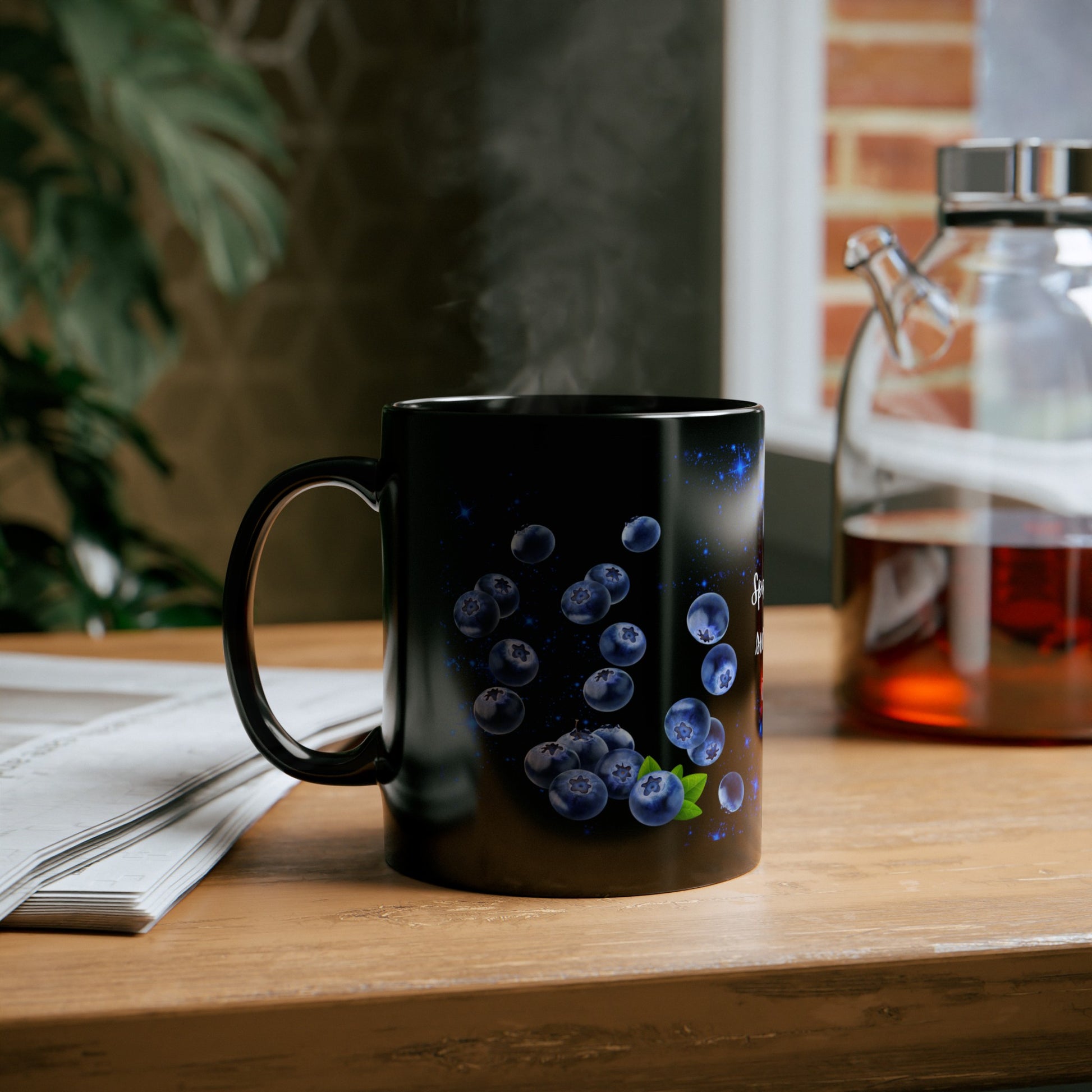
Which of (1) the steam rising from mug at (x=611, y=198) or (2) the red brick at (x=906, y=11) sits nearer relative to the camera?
(2) the red brick at (x=906, y=11)

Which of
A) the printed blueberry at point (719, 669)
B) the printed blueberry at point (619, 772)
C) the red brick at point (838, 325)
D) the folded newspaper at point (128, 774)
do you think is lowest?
the folded newspaper at point (128, 774)

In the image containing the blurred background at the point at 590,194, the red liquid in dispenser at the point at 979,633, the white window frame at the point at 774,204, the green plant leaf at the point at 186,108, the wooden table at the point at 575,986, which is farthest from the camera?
the white window frame at the point at 774,204

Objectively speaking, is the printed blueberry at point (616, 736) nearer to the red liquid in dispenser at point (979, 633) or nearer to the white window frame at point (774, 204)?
the red liquid in dispenser at point (979, 633)

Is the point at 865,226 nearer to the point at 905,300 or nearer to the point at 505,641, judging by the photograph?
the point at 905,300

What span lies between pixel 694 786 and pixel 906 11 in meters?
1.37

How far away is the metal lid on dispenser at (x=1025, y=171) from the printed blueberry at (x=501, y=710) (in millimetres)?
362

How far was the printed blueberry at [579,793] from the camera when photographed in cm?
39

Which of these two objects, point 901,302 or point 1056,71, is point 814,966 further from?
point 1056,71

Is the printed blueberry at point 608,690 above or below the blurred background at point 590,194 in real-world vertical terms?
below

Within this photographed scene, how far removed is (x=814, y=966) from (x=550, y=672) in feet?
0.37

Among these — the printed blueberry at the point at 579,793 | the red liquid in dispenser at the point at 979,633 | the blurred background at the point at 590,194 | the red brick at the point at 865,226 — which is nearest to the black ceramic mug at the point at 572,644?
the printed blueberry at the point at 579,793

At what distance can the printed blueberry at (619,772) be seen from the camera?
0.39 m

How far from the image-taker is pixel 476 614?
0.40 m

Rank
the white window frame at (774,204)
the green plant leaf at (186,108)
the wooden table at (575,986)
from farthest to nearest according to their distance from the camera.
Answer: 1. the white window frame at (774,204)
2. the green plant leaf at (186,108)
3. the wooden table at (575,986)
